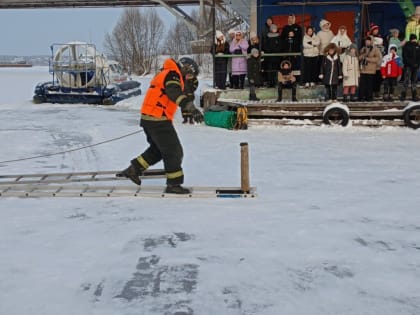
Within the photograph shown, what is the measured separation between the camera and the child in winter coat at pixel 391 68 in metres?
A: 10.5

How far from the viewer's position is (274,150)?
325 inches

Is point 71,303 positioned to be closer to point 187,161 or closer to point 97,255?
point 97,255

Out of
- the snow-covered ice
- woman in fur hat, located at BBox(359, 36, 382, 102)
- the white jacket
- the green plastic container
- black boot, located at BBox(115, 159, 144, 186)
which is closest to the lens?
the snow-covered ice

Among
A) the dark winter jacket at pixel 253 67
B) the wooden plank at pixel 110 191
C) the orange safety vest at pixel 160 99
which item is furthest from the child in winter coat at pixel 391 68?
the orange safety vest at pixel 160 99

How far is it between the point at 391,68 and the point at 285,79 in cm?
221

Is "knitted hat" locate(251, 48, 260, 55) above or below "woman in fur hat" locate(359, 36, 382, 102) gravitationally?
above

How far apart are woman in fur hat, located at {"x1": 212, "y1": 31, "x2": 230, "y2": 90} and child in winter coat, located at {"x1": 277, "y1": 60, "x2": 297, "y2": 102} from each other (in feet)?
5.90

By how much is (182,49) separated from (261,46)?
116 ft

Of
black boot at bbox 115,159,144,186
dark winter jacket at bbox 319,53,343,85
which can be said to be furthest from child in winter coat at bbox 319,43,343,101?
black boot at bbox 115,159,144,186

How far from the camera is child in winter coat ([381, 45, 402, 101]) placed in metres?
10.5

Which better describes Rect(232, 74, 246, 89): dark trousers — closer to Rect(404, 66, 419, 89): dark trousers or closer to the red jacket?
the red jacket

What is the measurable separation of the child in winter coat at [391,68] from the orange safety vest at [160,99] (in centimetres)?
666

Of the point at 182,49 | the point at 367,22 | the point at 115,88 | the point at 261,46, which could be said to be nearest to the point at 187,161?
the point at 261,46

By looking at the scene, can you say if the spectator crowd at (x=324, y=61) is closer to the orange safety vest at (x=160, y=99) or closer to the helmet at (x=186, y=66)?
the helmet at (x=186, y=66)
